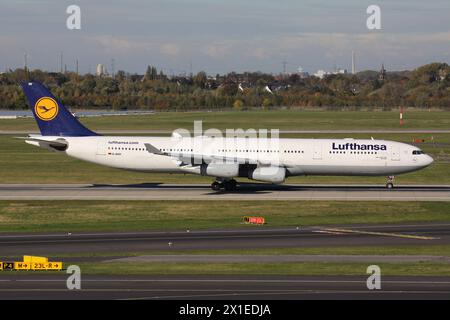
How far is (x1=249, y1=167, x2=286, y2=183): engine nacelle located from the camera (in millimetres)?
62500

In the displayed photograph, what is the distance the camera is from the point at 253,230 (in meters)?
47.8

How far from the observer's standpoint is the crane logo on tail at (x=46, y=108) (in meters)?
67.2

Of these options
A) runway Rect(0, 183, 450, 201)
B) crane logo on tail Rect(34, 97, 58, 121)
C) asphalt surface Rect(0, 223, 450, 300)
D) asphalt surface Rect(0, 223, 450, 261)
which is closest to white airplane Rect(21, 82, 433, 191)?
runway Rect(0, 183, 450, 201)

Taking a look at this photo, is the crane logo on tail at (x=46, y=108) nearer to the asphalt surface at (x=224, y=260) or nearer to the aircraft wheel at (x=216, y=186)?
the aircraft wheel at (x=216, y=186)

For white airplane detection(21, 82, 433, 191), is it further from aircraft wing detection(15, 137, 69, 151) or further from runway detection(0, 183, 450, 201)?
runway detection(0, 183, 450, 201)

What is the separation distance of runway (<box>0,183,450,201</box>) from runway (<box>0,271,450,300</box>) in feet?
85.3

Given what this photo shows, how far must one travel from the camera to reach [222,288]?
3222 cm

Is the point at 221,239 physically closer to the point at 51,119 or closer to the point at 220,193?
the point at 220,193

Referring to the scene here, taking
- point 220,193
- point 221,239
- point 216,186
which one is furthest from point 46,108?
point 221,239

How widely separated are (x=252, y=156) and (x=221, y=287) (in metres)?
32.4

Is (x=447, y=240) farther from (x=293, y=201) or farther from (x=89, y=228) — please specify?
(x=89, y=228)

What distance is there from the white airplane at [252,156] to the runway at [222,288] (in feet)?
95.0

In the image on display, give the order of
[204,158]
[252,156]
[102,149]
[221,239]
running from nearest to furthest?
1. [221,239]
2. [204,158]
3. [252,156]
4. [102,149]

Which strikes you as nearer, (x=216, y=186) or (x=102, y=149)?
(x=216, y=186)
